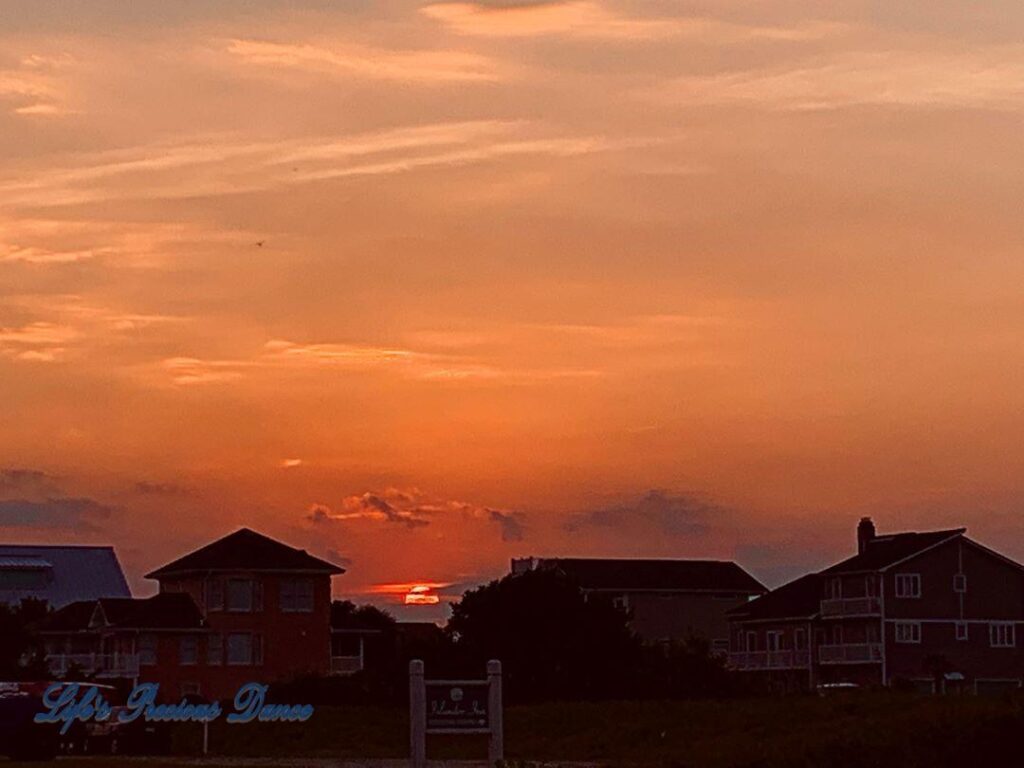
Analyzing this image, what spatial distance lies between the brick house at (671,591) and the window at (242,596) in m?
26.3

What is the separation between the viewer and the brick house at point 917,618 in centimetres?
10819

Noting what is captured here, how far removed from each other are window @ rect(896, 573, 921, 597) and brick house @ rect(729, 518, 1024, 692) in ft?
0.17

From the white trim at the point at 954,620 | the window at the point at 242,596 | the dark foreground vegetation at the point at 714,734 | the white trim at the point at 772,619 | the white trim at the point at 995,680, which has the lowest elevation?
the dark foreground vegetation at the point at 714,734

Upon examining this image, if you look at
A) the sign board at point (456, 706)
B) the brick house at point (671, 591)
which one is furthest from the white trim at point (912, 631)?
the sign board at point (456, 706)

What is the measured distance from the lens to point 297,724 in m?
64.3

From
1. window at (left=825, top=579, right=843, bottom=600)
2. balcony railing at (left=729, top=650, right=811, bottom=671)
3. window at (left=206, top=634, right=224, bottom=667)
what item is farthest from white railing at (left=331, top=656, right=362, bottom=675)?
window at (left=825, top=579, right=843, bottom=600)

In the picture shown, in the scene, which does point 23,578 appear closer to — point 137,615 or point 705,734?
point 137,615

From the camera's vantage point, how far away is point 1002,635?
110938 millimetres

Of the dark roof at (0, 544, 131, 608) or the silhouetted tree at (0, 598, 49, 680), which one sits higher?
the dark roof at (0, 544, 131, 608)

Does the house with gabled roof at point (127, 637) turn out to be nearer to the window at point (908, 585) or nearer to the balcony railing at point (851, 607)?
the balcony railing at point (851, 607)

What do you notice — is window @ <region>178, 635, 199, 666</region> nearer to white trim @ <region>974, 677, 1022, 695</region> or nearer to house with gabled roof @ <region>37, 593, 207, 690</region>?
house with gabled roof @ <region>37, 593, 207, 690</region>

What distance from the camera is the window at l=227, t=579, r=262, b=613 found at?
4218 inches

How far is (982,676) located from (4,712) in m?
73.0

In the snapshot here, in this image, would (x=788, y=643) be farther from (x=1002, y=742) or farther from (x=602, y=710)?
(x=1002, y=742)
